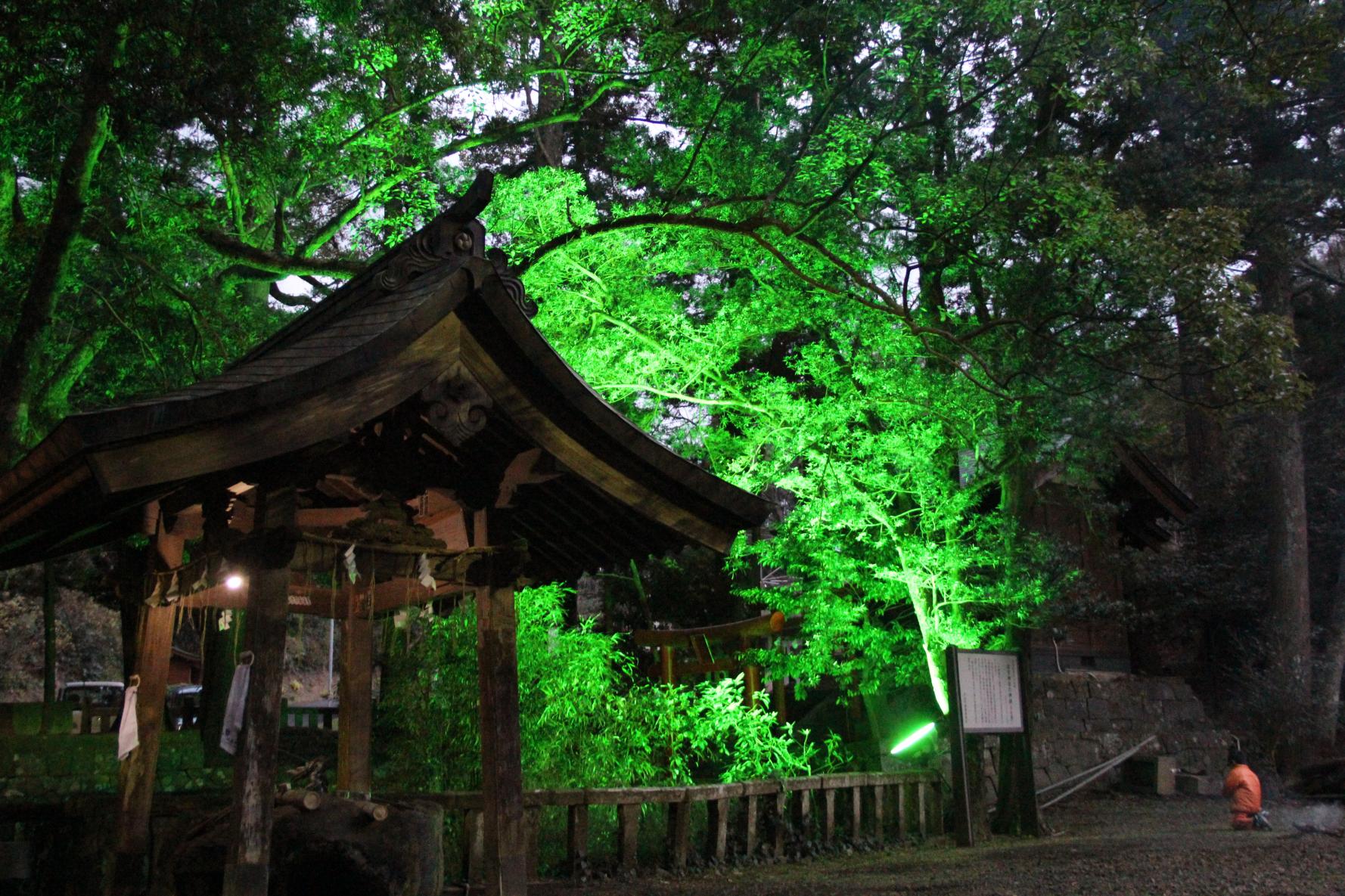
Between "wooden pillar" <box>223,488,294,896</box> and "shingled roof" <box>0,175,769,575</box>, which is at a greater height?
"shingled roof" <box>0,175,769,575</box>

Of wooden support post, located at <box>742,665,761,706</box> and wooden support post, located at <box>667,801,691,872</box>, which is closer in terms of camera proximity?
wooden support post, located at <box>667,801,691,872</box>

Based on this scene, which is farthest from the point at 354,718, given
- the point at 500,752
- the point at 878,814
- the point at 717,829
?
the point at 878,814

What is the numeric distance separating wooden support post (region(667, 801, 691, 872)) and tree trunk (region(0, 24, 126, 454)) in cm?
648

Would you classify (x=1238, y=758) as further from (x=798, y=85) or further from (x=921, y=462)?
(x=798, y=85)

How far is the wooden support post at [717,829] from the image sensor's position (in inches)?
382

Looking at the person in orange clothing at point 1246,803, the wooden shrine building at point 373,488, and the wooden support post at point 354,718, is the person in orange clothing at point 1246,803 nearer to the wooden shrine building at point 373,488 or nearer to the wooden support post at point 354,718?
the wooden shrine building at point 373,488

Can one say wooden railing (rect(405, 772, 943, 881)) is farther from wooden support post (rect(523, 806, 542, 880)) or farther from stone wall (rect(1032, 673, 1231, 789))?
stone wall (rect(1032, 673, 1231, 789))

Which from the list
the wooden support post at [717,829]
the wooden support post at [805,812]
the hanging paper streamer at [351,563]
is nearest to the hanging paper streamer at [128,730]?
the hanging paper streamer at [351,563]

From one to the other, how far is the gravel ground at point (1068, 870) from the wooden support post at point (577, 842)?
205mm

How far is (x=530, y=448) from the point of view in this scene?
5.82 m

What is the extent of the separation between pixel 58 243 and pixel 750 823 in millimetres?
8115

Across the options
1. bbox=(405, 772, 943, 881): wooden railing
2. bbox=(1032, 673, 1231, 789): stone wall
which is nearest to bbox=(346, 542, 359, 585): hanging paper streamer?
bbox=(405, 772, 943, 881): wooden railing

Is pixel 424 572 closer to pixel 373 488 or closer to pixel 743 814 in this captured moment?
pixel 373 488

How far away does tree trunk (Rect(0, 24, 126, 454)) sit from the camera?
8.48 m
